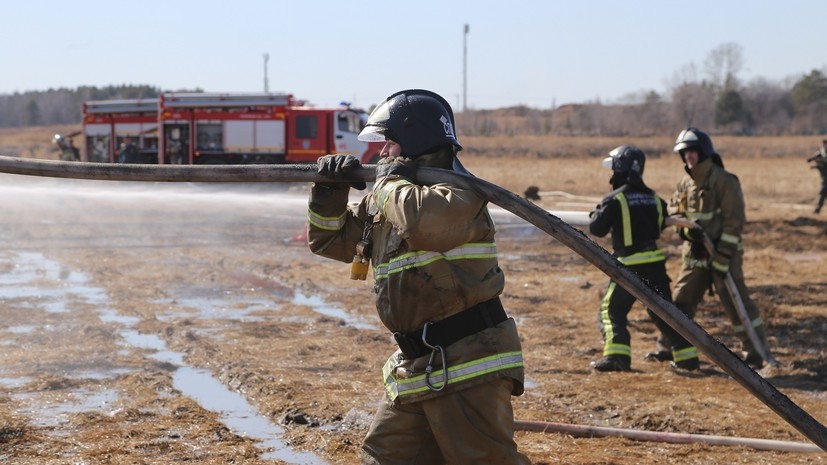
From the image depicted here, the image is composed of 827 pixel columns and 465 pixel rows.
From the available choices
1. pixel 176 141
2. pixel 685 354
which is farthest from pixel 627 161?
pixel 176 141

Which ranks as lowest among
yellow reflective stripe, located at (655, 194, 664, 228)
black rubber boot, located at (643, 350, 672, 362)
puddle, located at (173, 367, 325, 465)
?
black rubber boot, located at (643, 350, 672, 362)

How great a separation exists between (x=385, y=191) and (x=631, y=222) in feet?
14.5

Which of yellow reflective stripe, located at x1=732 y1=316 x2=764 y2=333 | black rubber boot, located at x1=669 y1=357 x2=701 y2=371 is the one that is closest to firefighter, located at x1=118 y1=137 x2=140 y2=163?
yellow reflective stripe, located at x1=732 y1=316 x2=764 y2=333

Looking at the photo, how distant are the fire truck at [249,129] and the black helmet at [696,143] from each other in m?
21.8

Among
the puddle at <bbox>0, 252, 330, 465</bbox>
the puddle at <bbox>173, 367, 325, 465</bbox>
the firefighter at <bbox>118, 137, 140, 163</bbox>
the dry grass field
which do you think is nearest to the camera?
the puddle at <bbox>173, 367, 325, 465</bbox>

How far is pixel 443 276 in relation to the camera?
360 centimetres

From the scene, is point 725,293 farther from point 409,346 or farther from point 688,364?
point 409,346

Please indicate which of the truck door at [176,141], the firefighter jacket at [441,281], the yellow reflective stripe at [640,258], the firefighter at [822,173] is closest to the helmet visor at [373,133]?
the firefighter jacket at [441,281]

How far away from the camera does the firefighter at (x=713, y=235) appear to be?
26.6ft

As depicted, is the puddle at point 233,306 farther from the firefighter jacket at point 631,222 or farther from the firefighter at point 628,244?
the firefighter jacket at point 631,222

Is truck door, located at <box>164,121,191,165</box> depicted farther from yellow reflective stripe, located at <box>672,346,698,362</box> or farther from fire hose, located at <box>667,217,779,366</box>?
yellow reflective stripe, located at <box>672,346,698,362</box>

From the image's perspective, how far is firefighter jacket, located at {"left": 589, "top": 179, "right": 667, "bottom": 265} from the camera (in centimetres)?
766

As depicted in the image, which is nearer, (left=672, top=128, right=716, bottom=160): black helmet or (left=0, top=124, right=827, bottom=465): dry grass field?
(left=0, top=124, right=827, bottom=465): dry grass field

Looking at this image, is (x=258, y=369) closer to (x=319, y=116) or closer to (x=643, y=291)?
(x=643, y=291)
